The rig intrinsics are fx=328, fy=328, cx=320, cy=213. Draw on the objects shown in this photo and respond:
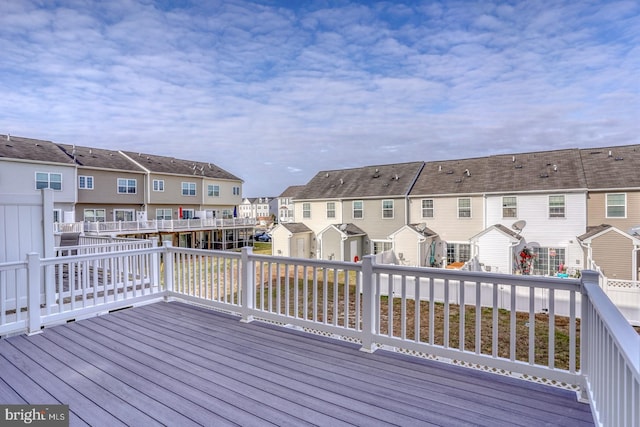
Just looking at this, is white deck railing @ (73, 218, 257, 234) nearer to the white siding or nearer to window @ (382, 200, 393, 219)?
window @ (382, 200, 393, 219)

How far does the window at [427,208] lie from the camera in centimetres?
1912

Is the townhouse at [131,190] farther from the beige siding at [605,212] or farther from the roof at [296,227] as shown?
the beige siding at [605,212]

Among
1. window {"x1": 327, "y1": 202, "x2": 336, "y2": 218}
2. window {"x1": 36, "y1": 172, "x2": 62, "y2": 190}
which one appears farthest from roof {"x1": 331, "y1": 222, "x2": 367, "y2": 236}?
window {"x1": 36, "y1": 172, "x2": 62, "y2": 190}

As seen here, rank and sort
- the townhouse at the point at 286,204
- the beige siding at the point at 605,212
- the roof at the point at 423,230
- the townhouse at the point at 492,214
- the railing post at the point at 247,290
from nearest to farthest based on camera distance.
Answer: the railing post at the point at 247,290
the beige siding at the point at 605,212
the townhouse at the point at 492,214
the roof at the point at 423,230
the townhouse at the point at 286,204

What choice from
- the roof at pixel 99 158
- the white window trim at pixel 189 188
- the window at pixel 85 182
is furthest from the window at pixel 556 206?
the window at pixel 85 182

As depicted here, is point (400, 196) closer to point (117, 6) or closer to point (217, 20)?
point (217, 20)

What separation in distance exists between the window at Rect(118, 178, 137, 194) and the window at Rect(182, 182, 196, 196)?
3.42 m

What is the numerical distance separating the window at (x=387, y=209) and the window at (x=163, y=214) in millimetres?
15767

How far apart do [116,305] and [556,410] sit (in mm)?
5302

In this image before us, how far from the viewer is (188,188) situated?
25.3m

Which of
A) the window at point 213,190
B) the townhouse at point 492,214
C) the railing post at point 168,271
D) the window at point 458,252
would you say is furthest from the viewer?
the window at point 213,190

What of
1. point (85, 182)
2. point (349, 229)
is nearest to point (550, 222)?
point (349, 229)

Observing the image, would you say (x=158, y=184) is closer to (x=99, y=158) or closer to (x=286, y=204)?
(x=99, y=158)

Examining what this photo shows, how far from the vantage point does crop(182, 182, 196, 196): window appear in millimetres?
25020
